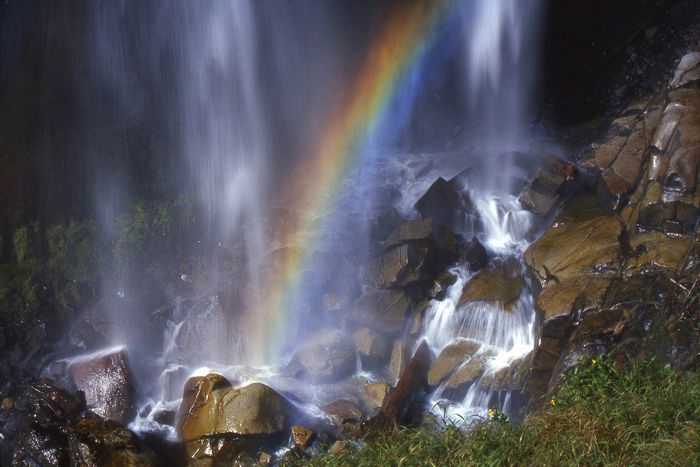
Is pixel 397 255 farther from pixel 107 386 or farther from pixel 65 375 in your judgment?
pixel 65 375

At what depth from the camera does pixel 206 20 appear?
452 inches

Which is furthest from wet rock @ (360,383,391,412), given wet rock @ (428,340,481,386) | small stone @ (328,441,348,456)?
small stone @ (328,441,348,456)

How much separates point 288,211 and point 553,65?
7216 mm

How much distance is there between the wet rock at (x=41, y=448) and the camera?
22.8 ft

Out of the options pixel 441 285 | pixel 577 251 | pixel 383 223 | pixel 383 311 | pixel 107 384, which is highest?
pixel 577 251

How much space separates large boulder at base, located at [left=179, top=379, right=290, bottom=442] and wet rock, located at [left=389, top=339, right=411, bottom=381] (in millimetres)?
1868

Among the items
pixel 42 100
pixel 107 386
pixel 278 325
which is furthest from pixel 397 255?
pixel 42 100

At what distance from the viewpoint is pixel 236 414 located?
7.17 m

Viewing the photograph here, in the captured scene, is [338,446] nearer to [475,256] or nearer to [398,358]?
[398,358]

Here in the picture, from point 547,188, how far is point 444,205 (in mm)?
1814

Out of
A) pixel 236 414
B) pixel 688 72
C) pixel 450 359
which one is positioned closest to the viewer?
pixel 236 414

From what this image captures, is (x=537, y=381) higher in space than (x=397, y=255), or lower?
lower

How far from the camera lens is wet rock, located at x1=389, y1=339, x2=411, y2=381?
8.69 m

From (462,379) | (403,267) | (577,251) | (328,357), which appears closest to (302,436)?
(328,357)
